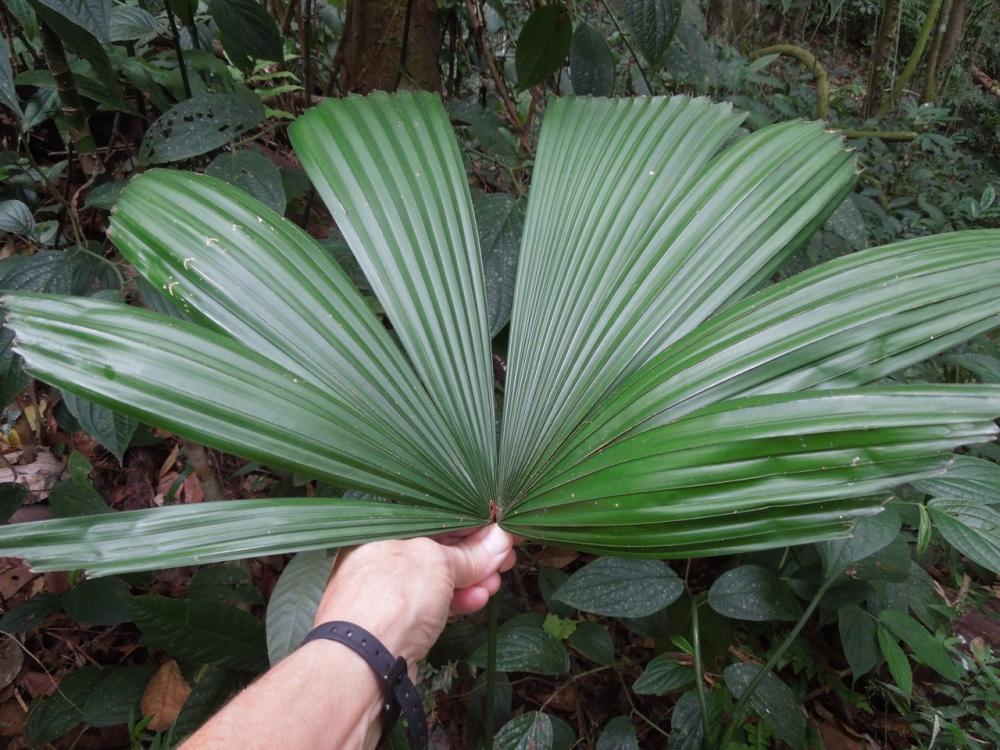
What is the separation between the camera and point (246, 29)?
45.1 inches

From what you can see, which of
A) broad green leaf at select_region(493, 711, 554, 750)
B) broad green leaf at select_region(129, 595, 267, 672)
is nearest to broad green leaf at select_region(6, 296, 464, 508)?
broad green leaf at select_region(129, 595, 267, 672)

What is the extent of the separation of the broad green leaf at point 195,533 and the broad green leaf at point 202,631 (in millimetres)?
435

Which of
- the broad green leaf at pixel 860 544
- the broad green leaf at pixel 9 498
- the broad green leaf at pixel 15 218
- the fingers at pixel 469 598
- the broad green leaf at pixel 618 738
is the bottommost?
the broad green leaf at pixel 618 738

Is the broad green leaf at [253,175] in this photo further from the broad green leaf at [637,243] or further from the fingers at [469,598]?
the fingers at [469,598]

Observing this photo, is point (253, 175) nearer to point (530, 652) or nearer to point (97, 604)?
point (97, 604)

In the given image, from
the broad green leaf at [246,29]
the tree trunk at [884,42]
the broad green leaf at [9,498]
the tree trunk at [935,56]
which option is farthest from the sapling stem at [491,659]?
the tree trunk at [935,56]

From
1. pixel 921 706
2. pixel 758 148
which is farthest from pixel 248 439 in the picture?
pixel 921 706

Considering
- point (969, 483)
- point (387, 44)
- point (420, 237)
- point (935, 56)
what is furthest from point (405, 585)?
point (935, 56)

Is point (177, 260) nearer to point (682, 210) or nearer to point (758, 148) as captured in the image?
point (682, 210)

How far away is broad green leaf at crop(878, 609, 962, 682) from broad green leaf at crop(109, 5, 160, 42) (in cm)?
176

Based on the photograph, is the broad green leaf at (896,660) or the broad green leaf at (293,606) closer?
the broad green leaf at (293,606)

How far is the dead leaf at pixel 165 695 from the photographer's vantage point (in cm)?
124

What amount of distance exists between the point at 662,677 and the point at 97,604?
3.46 feet

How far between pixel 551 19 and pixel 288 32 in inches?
45.9
